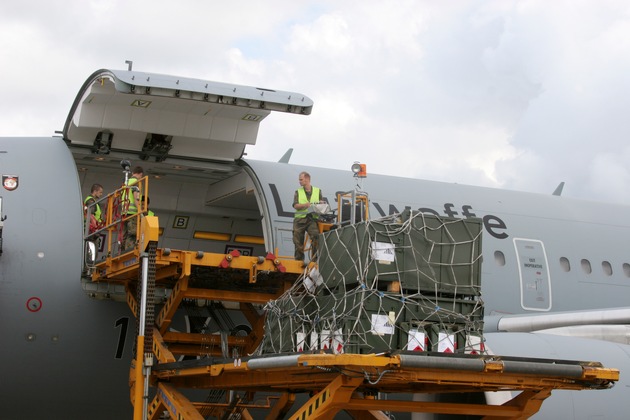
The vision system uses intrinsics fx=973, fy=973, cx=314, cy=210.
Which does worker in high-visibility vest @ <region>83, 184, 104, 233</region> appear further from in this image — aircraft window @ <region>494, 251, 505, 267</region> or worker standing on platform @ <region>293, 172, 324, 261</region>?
aircraft window @ <region>494, 251, 505, 267</region>

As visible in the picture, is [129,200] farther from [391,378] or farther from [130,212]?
[391,378]

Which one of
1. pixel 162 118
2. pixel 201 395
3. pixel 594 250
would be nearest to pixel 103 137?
pixel 162 118

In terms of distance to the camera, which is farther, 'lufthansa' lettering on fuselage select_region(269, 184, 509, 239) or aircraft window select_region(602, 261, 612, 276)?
aircraft window select_region(602, 261, 612, 276)

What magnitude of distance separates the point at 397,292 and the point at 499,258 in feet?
21.1

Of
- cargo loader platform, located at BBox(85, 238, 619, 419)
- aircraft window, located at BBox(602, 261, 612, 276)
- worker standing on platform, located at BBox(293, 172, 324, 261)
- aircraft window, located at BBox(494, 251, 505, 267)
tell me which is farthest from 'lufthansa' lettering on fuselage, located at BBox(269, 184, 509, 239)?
cargo loader platform, located at BBox(85, 238, 619, 419)

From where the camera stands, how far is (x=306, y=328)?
939 centimetres

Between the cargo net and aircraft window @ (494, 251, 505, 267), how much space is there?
5560 millimetres

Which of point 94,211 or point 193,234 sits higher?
point 193,234

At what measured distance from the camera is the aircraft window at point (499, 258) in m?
14.9

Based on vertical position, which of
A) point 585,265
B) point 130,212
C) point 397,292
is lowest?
point 397,292

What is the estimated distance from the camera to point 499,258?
49.0 feet

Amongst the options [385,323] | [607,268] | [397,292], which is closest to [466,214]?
[607,268]

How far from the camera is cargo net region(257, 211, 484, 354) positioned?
8672mm

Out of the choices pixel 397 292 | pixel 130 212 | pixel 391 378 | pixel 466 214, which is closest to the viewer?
pixel 391 378
